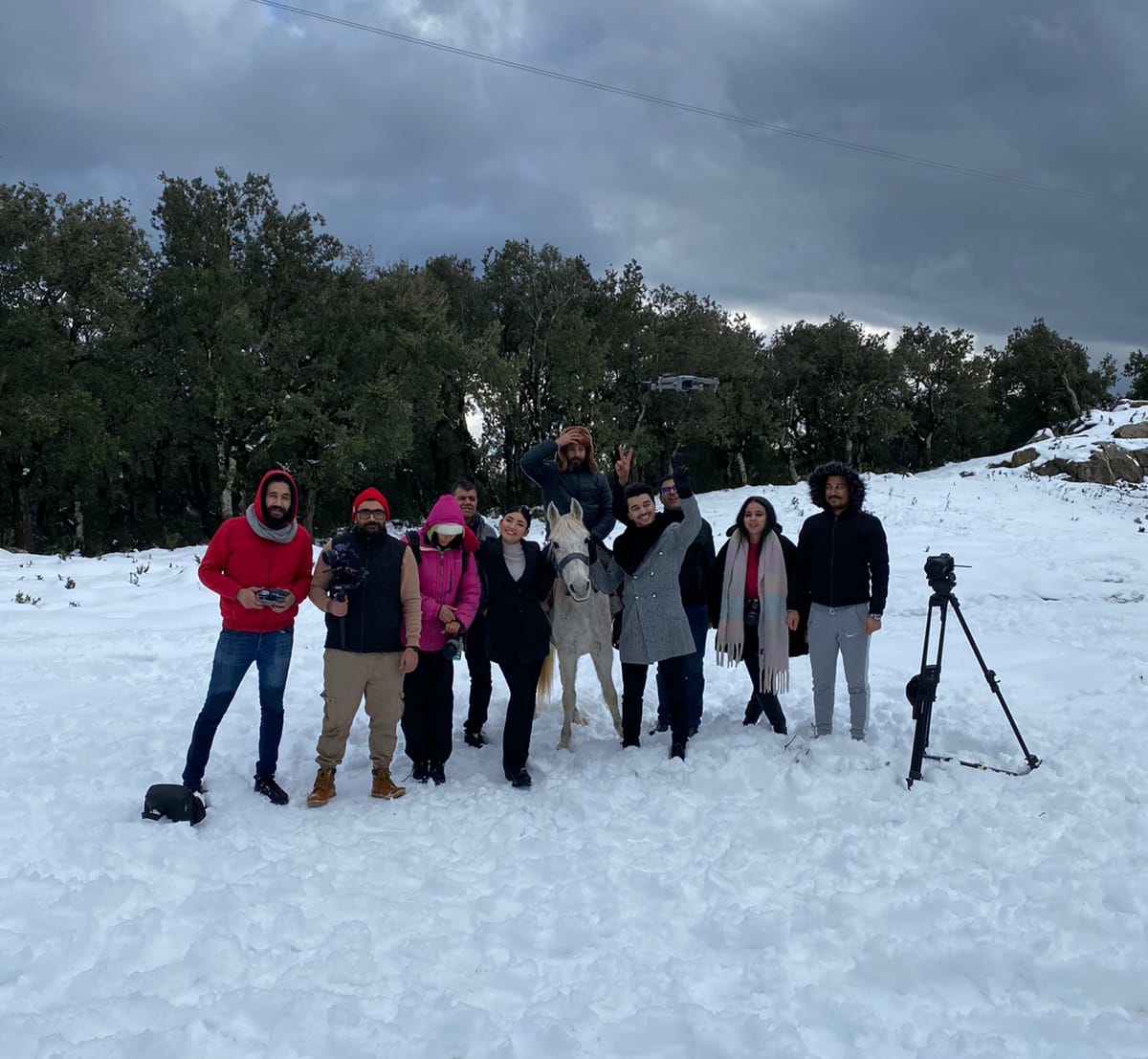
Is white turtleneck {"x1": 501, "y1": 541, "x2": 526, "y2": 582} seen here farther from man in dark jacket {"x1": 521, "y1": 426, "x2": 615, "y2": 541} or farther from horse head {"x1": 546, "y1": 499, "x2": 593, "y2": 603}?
man in dark jacket {"x1": 521, "y1": 426, "x2": 615, "y2": 541}

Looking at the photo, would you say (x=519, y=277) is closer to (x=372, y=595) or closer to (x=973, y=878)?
(x=372, y=595)

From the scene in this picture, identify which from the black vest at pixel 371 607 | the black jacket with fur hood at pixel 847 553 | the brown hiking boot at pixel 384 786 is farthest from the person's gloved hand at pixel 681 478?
the brown hiking boot at pixel 384 786

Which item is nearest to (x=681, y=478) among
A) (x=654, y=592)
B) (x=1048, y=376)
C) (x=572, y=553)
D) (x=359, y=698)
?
(x=654, y=592)

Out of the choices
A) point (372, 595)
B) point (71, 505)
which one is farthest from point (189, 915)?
A: point (71, 505)

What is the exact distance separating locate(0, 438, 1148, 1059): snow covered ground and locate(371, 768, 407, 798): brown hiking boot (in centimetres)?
11

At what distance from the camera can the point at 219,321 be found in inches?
890

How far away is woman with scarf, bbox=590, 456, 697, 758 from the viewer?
232 inches

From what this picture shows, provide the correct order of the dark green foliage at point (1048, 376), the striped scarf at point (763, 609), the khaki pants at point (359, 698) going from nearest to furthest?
the khaki pants at point (359, 698), the striped scarf at point (763, 609), the dark green foliage at point (1048, 376)

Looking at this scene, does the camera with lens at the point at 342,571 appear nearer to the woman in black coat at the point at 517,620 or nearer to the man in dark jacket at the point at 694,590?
the woman in black coat at the point at 517,620

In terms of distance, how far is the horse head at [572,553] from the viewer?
586 centimetres

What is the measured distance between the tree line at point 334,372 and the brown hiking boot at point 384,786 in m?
19.9

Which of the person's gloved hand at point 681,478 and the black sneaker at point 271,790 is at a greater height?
the person's gloved hand at point 681,478

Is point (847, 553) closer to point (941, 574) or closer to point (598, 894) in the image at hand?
point (941, 574)

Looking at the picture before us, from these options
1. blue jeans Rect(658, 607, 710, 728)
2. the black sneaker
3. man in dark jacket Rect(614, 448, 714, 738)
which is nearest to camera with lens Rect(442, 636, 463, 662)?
the black sneaker
